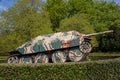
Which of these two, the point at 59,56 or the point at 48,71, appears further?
the point at 59,56

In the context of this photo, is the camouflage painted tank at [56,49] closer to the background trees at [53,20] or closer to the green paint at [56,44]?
the green paint at [56,44]

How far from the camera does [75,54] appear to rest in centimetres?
1655

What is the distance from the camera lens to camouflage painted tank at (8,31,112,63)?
54.0ft

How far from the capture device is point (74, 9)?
52.3 m

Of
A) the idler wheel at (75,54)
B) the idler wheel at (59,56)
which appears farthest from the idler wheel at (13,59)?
the idler wheel at (75,54)

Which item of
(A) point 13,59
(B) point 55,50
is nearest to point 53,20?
(A) point 13,59

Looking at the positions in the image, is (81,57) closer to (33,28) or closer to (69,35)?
(69,35)

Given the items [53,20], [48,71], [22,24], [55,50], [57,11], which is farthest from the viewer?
[57,11]

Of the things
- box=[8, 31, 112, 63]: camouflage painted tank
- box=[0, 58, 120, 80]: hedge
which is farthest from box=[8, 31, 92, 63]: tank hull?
box=[0, 58, 120, 80]: hedge

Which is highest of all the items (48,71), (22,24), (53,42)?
(22,24)

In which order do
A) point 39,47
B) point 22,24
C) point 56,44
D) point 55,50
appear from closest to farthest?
point 56,44, point 55,50, point 39,47, point 22,24

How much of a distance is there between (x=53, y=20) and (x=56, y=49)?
3410cm

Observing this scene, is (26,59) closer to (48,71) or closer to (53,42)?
(53,42)

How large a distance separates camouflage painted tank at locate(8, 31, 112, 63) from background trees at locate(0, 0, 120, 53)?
1156 cm
